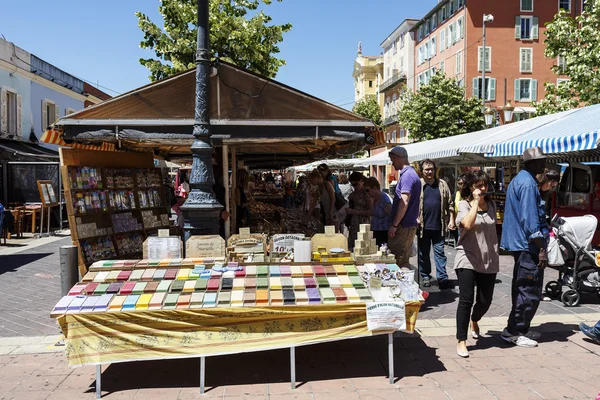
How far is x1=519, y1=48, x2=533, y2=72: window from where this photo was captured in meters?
42.7

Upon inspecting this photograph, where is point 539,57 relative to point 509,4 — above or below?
below

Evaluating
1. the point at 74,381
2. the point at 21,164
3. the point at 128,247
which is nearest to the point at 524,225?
the point at 74,381

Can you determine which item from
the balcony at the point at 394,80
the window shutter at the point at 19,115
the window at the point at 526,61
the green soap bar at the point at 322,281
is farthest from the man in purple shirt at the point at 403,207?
the balcony at the point at 394,80

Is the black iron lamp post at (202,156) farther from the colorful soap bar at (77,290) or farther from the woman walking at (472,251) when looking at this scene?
the woman walking at (472,251)

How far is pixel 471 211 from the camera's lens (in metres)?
4.75

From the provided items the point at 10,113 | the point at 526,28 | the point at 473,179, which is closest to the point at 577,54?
the point at 473,179

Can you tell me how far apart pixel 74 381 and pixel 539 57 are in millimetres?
45358

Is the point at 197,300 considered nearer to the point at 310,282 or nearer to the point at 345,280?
the point at 310,282

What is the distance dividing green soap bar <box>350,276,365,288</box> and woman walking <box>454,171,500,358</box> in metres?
0.95

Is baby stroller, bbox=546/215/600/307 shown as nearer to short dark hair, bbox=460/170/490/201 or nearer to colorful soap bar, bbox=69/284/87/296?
short dark hair, bbox=460/170/490/201

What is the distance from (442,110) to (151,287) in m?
32.7

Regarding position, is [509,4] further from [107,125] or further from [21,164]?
[107,125]

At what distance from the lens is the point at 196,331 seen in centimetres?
416

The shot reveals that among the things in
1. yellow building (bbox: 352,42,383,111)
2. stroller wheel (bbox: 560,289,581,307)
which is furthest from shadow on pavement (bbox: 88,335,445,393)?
yellow building (bbox: 352,42,383,111)
